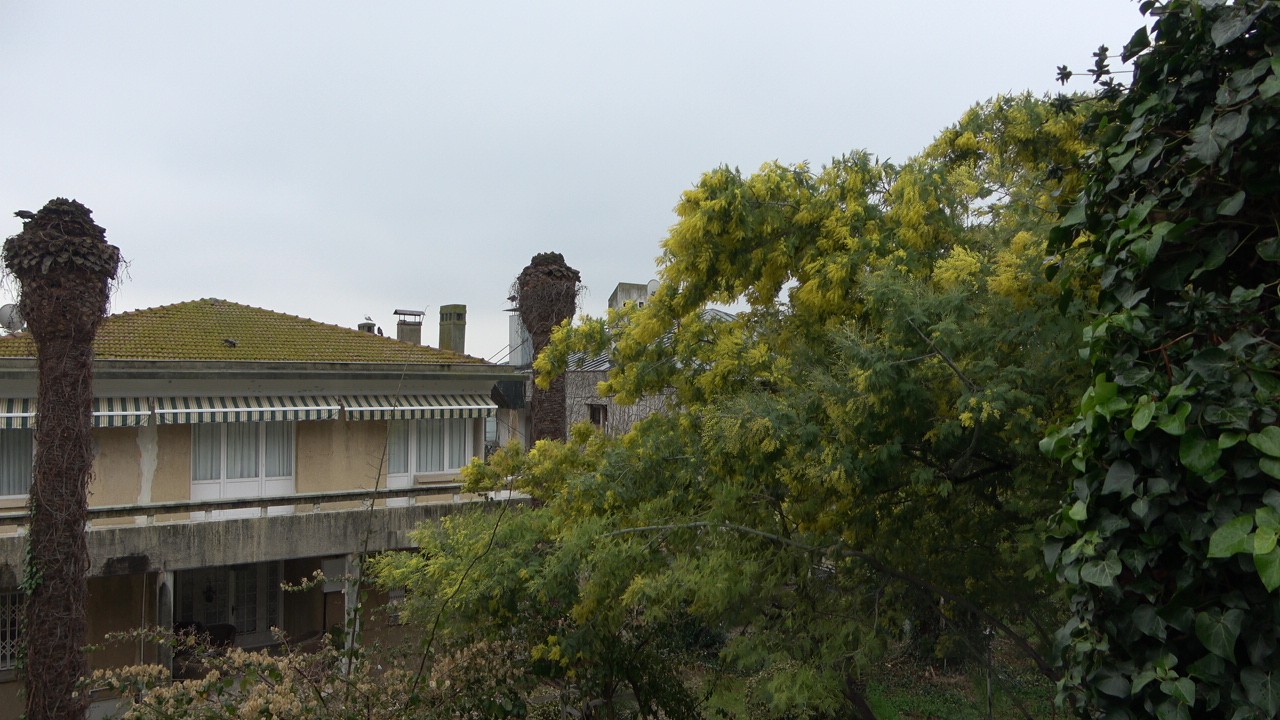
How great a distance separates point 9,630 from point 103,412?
4505 mm

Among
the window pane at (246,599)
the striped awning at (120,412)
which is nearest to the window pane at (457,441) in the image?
the window pane at (246,599)

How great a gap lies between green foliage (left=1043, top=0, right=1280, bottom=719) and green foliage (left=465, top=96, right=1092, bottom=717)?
6.80 ft

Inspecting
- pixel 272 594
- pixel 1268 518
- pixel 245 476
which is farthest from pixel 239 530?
pixel 1268 518

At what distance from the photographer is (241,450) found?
18312 millimetres

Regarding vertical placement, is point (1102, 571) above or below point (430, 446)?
below

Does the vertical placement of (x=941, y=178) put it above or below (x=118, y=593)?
above

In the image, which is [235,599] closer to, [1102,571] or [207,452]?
[207,452]

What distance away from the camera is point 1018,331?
6535 mm

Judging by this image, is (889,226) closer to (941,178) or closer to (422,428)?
(941,178)

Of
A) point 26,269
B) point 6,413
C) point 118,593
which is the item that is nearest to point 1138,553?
point 26,269

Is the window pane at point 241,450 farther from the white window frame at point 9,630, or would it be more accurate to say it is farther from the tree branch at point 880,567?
the tree branch at point 880,567

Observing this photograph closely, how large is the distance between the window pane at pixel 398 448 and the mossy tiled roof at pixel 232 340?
1.47 m

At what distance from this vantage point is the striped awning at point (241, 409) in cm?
1695

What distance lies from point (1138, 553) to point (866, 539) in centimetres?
521
